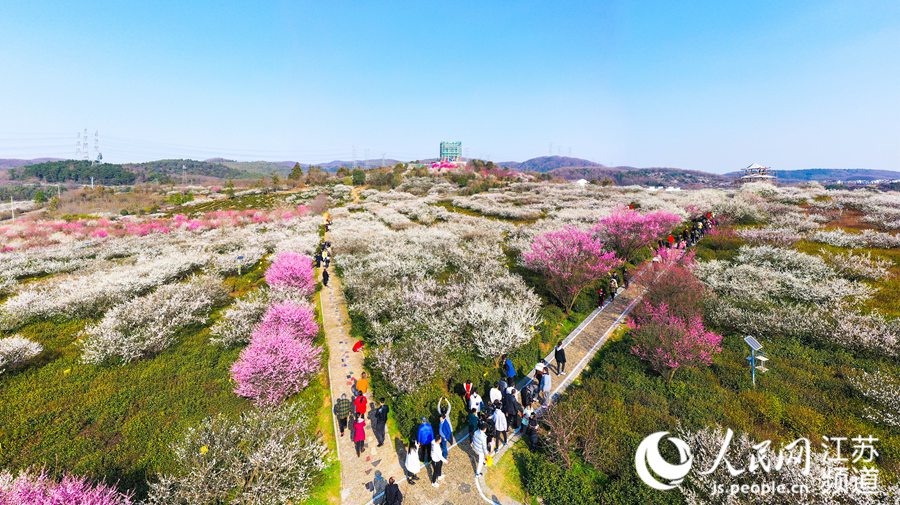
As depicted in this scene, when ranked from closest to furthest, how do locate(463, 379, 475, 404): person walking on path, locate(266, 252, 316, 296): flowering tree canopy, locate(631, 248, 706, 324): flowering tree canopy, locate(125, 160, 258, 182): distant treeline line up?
1. locate(463, 379, 475, 404): person walking on path
2. locate(631, 248, 706, 324): flowering tree canopy
3. locate(266, 252, 316, 296): flowering tree canopy
4. locate(125, 160, 258, 182): distant treeline

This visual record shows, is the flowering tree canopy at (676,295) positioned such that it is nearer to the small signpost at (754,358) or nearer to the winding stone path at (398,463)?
the small signpost at (754,358)

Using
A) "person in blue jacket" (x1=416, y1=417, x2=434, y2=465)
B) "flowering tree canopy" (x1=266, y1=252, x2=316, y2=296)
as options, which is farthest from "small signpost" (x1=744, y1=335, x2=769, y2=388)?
"flowering tree canopy" (x1=266, y1=252, x2=316, y2=296)

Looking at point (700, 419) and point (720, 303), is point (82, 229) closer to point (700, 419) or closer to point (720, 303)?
point (700, 419)

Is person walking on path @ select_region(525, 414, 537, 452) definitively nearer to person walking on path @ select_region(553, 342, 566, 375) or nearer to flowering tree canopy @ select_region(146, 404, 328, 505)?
person walking on path @ select_region(553, 342, 566, 375)

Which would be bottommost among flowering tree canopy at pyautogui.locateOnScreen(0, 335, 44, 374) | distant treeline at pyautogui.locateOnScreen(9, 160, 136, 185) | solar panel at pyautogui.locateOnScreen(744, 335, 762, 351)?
flowering tree canopy at pyautogui.locateOnScreen(0, 335, 44, 374)

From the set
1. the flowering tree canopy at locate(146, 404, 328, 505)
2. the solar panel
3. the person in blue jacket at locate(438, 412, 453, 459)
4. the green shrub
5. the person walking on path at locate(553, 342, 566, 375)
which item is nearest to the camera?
the flowering tree canopy at locate(146, 404, 328, 505)

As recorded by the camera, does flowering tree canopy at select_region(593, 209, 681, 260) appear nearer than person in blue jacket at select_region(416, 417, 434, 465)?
No
